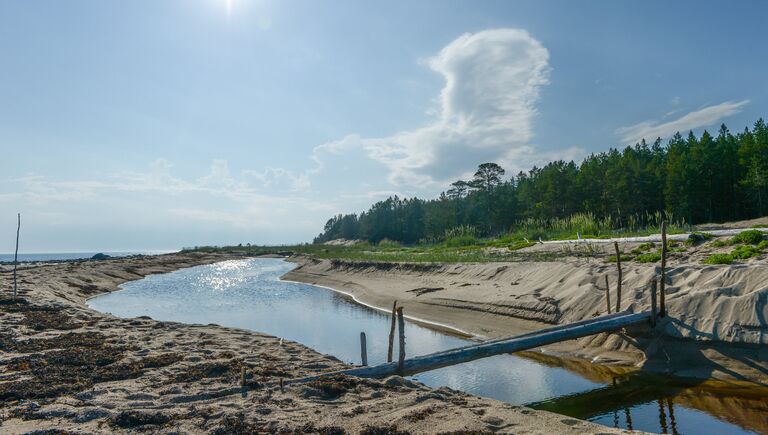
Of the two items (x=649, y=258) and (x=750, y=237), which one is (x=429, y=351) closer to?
(x=649, y=258)

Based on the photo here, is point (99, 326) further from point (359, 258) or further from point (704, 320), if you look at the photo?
point (359, 258)

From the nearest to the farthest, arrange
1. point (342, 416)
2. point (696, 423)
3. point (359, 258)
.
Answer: point (342, 416)
point (696, 423)
point (359, 258)

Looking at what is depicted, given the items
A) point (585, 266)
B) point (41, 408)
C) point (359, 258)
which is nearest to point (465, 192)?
point (359, 258)

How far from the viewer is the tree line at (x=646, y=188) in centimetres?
5134

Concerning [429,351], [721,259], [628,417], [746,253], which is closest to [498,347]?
[628,417]

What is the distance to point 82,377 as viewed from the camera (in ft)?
30.6

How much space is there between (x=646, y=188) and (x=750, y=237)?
1660 inches

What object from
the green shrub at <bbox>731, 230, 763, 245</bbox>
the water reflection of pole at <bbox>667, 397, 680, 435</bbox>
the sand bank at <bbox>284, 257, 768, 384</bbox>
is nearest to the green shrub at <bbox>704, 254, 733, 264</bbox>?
the sand bank at <bbox>284, 257, 768, 384</bbox>

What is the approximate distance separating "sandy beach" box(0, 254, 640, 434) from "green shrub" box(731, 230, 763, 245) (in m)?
15.4

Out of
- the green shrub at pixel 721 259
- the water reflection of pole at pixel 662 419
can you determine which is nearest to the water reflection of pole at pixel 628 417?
the water reflection of pole at pixel 662 419

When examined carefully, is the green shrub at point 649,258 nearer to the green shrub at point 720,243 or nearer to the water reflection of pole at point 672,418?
the green shrub at point 720,243

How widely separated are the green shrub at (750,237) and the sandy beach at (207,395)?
15.4 meters

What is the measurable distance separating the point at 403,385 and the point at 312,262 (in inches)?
1699

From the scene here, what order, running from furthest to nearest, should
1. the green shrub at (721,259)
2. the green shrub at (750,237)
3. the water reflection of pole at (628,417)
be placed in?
the green shrub at (750,237) < the green shrub at (721,259) < the water reflection of pole at (628,417)
